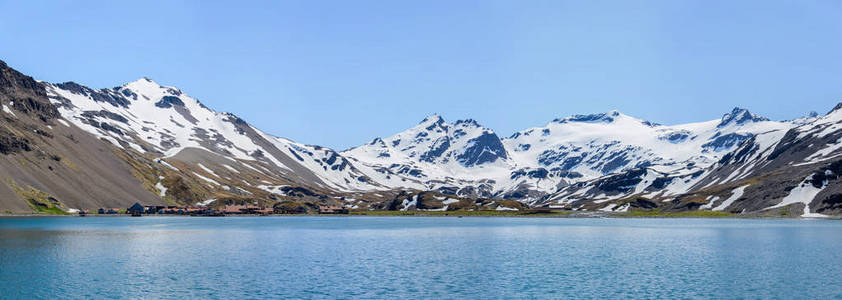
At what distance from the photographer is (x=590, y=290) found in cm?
6184

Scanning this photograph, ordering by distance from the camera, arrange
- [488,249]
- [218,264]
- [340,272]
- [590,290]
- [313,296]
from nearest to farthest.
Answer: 1. [313,296]
2. [590,290]
3. [340,272]
4. [218,264]
5. [488,249]

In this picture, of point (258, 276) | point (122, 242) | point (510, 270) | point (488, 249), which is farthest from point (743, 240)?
point (122, 242)

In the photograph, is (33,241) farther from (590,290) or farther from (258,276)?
(590,290)

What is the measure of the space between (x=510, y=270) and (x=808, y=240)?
82863 mm

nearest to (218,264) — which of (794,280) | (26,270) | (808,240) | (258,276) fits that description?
(258,276)

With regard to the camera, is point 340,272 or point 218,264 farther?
point 218,264

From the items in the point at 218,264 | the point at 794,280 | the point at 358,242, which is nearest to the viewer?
the point at 794,280

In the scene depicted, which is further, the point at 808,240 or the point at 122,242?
the point at 808,240

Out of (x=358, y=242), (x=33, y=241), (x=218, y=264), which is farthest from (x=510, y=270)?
(x=33, y=241)

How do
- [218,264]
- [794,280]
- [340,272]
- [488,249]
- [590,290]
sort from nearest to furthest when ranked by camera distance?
[590,290] < [794,280] < [340,272] < [218,264] < [488,249]

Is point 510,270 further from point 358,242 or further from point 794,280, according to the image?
point 358,242

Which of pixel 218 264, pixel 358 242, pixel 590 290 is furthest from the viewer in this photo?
pixel 358 242

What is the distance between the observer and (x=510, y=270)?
77938 mm

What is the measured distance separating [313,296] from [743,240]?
105 metres
